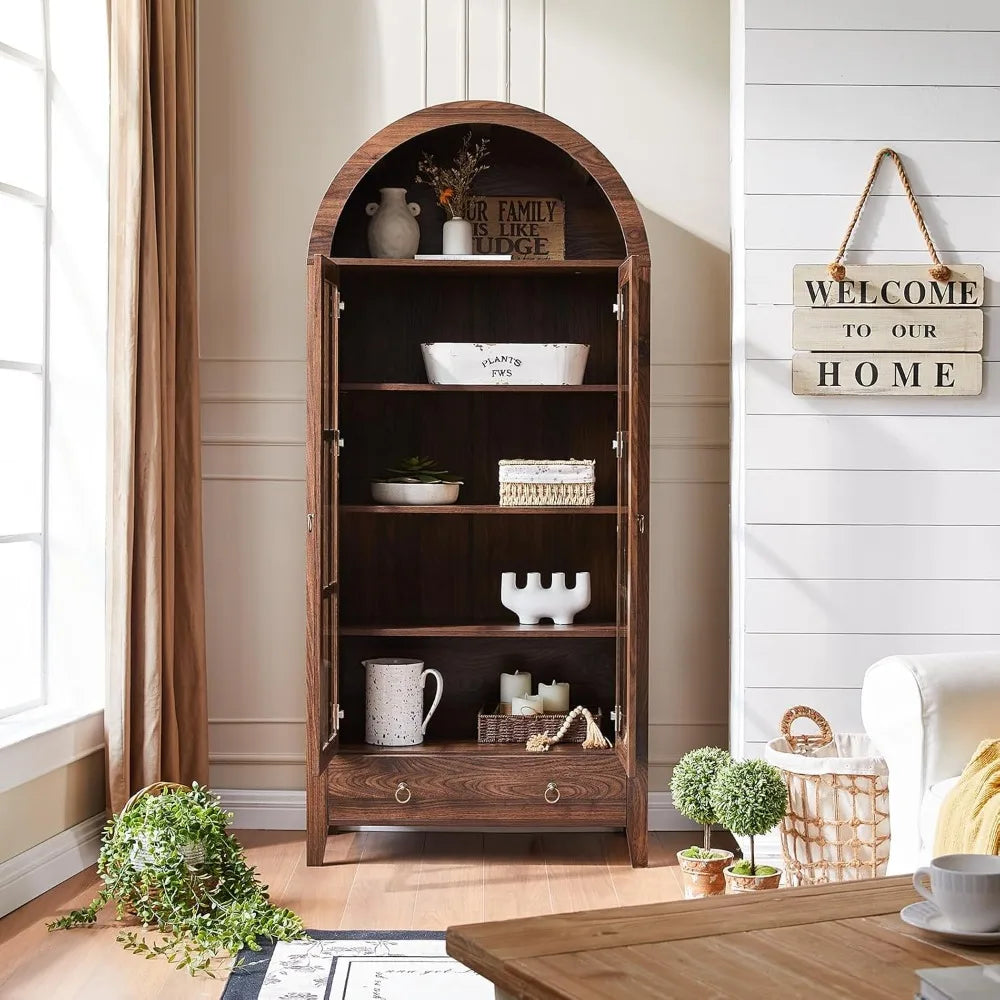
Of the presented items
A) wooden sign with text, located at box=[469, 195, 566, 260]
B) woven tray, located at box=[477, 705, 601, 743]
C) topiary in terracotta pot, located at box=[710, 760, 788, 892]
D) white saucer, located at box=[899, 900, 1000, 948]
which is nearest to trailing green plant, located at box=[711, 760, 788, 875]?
topiary in terracotta pot, located at box=[710, 760, 788, 892]

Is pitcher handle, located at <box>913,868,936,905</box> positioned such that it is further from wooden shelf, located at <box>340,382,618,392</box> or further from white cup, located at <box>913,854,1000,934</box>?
wooden shelf, located at <box>340,382,618,392</box>

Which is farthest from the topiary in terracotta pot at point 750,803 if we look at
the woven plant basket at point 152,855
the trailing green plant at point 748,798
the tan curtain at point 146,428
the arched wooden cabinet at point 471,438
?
the tan curtain at point 146,428

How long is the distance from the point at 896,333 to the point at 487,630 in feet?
4.46

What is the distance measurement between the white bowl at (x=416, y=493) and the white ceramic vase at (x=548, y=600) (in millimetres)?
297

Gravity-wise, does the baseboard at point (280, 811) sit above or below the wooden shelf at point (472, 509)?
below

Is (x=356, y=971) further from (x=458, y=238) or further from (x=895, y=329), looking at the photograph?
(x=895, y=329)

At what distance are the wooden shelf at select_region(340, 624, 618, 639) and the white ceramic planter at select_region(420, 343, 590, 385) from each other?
0.68 metres

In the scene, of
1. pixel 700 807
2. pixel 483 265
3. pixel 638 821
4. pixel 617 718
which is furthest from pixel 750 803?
Result: pixel 483 265

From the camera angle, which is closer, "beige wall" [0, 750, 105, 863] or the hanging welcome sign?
"beige wall" [0, 750, 105, 863]

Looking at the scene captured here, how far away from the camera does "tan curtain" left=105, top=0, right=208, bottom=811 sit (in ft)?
10.3

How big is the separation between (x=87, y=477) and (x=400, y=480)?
0.85m

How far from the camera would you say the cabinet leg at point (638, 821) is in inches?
126

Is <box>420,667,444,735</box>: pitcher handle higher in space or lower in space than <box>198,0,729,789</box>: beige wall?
lower

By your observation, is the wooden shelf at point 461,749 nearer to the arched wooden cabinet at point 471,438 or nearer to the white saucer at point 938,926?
the arched wooden cabinet at point 471,438
